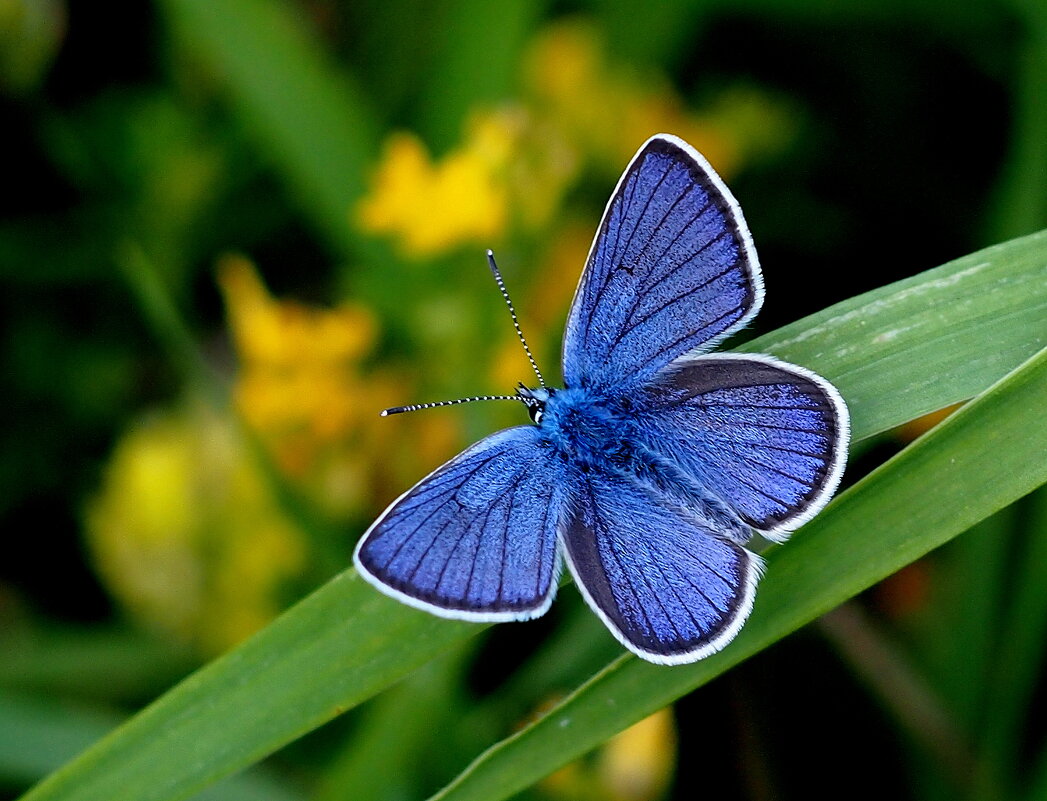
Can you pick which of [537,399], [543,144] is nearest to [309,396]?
[543,144]

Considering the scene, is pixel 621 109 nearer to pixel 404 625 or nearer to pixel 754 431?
pixel 754 431

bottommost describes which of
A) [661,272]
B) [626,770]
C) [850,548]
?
[626,770]

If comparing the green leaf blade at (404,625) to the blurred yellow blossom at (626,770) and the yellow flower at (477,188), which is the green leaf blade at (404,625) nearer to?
the blurred yellow blossom at (626,770)

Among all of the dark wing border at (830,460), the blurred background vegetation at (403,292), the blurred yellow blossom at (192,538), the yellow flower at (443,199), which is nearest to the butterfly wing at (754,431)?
the dark wing border at (830,460)

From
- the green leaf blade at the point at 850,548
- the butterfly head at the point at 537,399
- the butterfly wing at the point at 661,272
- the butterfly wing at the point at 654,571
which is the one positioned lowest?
the green leaf blade at the point at 850,548

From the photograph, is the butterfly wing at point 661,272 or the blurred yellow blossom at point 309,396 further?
the blurred yellow blossom at point 309,396
